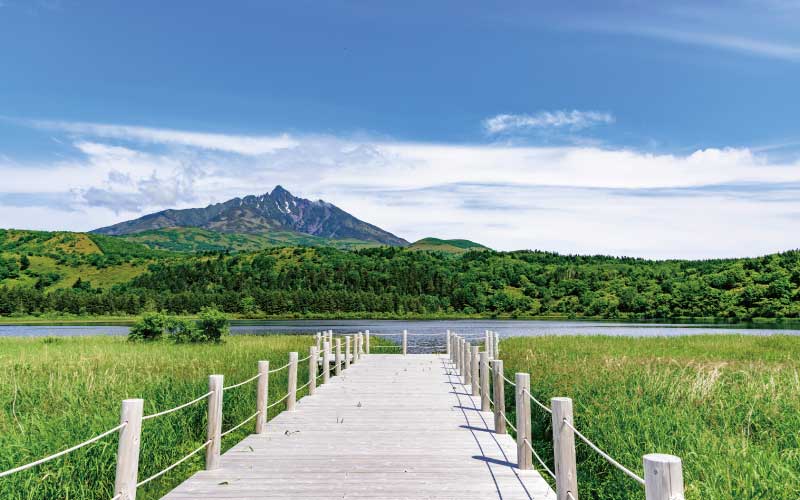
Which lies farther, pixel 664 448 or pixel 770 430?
pixel 770 430

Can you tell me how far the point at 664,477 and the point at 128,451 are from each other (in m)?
4.36

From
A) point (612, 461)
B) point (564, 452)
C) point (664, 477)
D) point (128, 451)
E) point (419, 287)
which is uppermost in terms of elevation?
point (419, 287)

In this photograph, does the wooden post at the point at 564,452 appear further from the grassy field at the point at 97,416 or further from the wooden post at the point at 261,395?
the wooden post at the point at 261,395

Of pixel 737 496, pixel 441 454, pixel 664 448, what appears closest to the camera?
pixel 737 496

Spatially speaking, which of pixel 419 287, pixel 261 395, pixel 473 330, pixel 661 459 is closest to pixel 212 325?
pixel 261 395

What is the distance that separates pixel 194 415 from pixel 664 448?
7332mm

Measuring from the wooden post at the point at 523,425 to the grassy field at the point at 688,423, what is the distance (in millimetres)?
872

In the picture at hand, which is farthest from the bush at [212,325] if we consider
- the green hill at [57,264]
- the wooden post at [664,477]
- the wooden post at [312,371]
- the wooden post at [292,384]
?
the green hill at [57,264]

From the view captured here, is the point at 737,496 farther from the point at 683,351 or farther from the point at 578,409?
the point at 683,351

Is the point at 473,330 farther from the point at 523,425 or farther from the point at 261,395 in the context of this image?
the point at 523,425

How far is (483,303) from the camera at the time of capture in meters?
134

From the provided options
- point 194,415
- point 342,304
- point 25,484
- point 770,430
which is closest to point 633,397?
point 770,430

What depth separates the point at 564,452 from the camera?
5.70 m

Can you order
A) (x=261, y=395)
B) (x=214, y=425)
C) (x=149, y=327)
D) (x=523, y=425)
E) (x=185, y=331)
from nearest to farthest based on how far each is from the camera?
(x=214, y=425), (x=523, y=425), (x=261, y=395), (x=185, y=331), (x=149, y=327)
